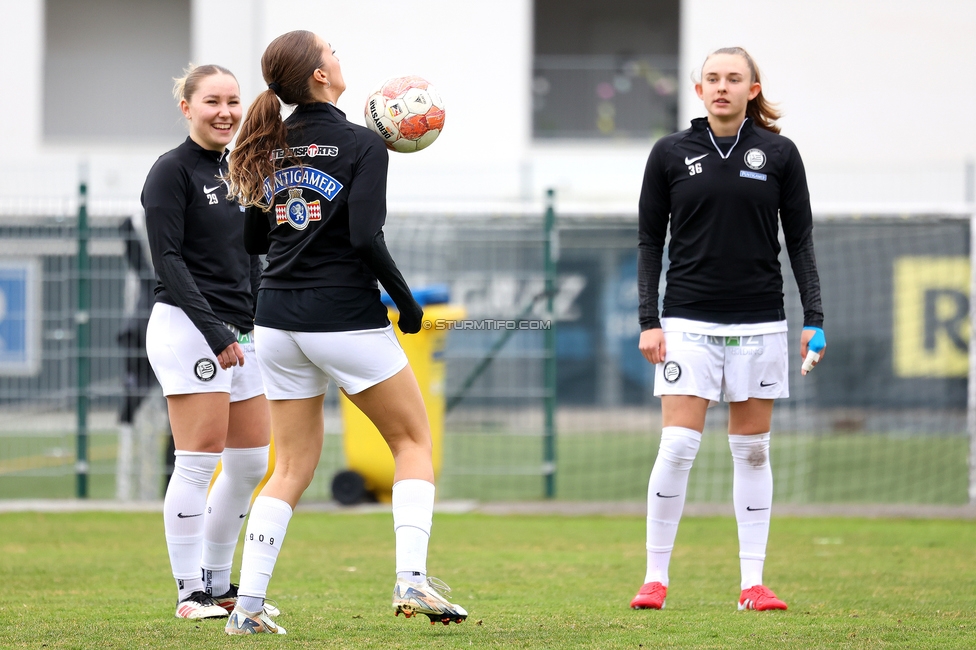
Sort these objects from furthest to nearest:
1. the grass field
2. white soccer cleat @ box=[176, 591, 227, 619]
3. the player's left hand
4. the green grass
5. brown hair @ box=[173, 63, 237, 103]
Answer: the green grass, the player's left hand, brown hair @ box=[173, 63, 237, 103], white soccer cleat @ box=[176, 591, 227, 619], the grass field

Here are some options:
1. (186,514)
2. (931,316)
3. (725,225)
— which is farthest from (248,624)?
(931,316)

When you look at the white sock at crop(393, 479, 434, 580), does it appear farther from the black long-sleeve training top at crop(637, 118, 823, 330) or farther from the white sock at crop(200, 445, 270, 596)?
the black long-sleeve training top at crop(637, 118, 823, 330)

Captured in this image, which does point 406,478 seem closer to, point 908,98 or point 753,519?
point 753,519

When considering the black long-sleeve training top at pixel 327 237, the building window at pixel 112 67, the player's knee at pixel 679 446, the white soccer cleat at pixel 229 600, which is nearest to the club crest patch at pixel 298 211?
the black long-sleeve training top at pixel 327 237

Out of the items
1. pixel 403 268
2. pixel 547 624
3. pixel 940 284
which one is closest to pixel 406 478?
pixel 547 624

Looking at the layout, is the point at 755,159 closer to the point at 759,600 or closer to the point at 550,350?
the point at 759,600

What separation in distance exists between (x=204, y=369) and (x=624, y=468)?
8081 mm

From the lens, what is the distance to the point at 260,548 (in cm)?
389

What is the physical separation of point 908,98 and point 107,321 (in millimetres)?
16766

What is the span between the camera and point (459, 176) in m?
20.5

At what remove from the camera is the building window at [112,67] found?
24.2m

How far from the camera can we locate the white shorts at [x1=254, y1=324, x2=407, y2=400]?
12.6 feet

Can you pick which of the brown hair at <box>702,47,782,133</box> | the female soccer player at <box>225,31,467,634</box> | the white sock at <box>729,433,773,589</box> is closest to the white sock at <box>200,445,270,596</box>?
the female soccer player at <box>225,31,467,634</box>

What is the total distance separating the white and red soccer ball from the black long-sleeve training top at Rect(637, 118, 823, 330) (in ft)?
3.41
